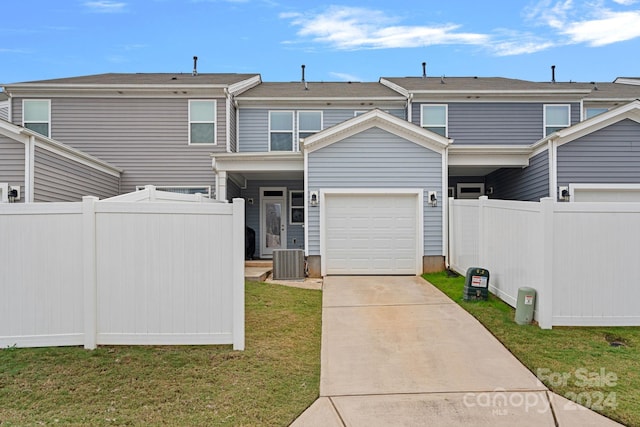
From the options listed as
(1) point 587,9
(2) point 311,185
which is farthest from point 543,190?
(1) point 587,9

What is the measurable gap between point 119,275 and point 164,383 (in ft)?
5.05

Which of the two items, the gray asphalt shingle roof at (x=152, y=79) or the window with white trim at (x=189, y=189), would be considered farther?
the gray asphalt shingle roof at (x=152, y=79)

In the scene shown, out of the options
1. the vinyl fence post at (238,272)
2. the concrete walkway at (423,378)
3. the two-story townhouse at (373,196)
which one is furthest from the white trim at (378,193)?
the vinyl fence post at (238,272)

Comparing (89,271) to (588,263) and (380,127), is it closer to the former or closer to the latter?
(588,263)

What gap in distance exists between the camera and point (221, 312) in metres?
4.70

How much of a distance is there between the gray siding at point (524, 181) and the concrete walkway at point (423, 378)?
6018 millimetres

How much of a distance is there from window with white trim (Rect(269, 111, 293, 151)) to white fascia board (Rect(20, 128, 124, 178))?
510 centimetres

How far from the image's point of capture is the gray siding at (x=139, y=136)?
12.8 m

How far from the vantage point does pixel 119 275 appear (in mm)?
4695

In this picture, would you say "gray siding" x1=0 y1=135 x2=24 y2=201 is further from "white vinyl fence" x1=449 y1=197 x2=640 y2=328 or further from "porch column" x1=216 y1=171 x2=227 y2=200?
"white vinyl fence" x1=449 y1=197 x2=640 y2=328

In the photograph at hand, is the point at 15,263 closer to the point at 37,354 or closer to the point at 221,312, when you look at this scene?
the point at 37,354

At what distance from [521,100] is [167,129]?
1207 centimetres

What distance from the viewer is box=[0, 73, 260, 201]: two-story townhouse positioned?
12750 mm

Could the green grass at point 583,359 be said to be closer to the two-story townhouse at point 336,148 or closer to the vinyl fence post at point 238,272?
the vinyl fence post at point 238,272
